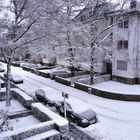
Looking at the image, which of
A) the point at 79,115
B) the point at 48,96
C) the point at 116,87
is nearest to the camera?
the point at 79,115

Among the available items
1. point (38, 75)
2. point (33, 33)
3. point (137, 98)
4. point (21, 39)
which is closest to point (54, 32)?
point (33, 33)

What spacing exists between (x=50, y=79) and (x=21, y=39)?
15.4 m

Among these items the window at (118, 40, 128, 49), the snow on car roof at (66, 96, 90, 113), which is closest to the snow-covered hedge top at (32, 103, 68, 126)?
the snow on car roof at (66, 96, 90, 113)

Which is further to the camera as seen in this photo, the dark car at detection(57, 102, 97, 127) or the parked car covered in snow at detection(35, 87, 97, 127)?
the parked car covered in snow at detection(35, 87, 97, 127)

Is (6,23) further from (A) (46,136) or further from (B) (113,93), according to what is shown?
(B) (113,93)

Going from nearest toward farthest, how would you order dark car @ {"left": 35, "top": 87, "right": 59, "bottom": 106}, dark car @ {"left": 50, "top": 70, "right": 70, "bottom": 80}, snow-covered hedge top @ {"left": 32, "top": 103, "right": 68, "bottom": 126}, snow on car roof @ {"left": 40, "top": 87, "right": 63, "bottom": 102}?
snow-covered hedge top @ {"left": 32, "top": 103, "right": 68, "bottom": 126} < snow on car roof @ {"left": 40, "top": 87, "right": 63, "bottom": 102} < dark car @ {"left": 35, "top": 87, "right": 59, "bottom": 106} < dark car @ {"left": 50, "top": 70, "right": 70, "bottom": 80}

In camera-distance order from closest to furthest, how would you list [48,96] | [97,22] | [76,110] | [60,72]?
[76,110] → [48,96] → [97,22] → [60,72]

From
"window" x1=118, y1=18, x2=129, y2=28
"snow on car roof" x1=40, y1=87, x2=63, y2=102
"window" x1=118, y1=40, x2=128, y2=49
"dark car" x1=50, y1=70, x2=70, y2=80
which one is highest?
"window" x1=118, y1=18, x2=129, y2=28

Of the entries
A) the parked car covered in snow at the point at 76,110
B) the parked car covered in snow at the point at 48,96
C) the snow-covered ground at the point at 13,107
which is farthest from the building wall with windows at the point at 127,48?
the snow-covered ground at the point at 13,107

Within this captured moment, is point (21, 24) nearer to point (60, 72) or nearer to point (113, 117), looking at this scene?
point (113, 117)

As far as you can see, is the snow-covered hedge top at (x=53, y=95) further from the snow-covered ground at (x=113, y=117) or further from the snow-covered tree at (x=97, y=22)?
the snow-covered tree at (x=97, y=22)

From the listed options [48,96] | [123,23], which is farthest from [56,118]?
[123,23]

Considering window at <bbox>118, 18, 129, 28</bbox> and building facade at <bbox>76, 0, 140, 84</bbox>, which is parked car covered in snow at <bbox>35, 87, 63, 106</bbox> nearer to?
building facade at <bbox>76, 0, 140, 84</bbox>

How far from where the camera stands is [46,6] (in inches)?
533
